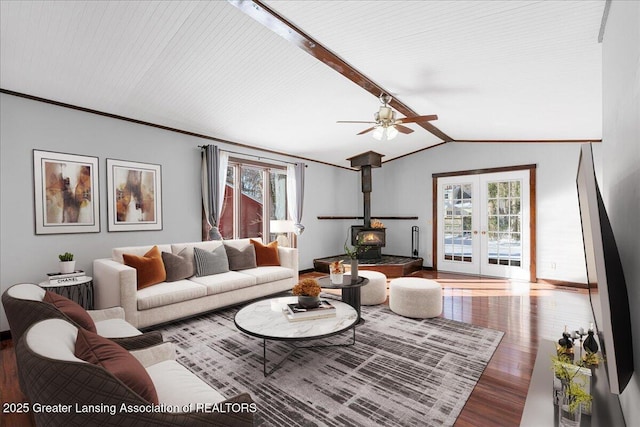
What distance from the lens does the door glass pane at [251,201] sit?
18.2 feet

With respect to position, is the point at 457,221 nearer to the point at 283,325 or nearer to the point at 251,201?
the point at 251,201

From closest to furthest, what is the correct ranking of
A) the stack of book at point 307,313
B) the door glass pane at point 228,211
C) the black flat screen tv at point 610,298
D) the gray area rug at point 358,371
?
the black flat screen tv at point 610,298 < the gray area rug at point 358,371 < the stack of book at point 307,313 < the door glass pane at point 228,211

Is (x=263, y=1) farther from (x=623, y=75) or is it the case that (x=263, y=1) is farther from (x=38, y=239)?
(x=38, y=239)

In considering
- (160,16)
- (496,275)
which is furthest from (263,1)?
(496,275)

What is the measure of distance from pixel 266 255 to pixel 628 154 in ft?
13.7

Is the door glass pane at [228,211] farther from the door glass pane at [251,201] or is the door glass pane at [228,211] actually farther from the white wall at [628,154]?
the white wall at [628,154]

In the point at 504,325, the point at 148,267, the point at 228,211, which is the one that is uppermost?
the point at 228,211

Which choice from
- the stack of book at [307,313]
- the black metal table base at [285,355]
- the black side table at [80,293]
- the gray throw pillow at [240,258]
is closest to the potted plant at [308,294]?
the stack of book at [307,313]

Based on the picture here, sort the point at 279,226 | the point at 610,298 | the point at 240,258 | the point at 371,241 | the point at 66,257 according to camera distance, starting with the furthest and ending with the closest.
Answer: the point at 371,241
the point at 279,226
the point at 240,258
the point at 66,257
the point at 610,298

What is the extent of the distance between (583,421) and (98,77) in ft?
14.1

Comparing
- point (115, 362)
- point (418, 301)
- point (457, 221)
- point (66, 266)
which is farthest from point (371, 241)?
point (115, 362)

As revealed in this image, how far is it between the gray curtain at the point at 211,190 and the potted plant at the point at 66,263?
1.77 metres

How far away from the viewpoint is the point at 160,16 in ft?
7.66

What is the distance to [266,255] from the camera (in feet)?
15.4
